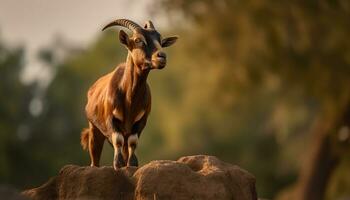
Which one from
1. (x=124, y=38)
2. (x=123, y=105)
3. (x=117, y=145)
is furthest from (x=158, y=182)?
(x=124, y=38)

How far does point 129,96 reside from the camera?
44.5ft

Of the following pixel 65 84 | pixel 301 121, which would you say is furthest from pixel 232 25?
pixel 65 84

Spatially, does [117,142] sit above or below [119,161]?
above

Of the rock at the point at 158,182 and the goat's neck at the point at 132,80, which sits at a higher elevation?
the goat's neck at the point at 132,80

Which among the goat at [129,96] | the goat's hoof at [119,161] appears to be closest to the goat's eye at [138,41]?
the goat at [129,96]

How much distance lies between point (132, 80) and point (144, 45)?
0.54 meters

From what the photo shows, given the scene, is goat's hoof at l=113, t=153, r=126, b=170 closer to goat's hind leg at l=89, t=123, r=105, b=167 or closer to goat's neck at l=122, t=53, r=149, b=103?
goat's neck at l=122, t=53, r=149, b=103

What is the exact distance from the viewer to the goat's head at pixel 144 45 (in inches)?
510

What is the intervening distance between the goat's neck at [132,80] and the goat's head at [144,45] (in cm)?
12

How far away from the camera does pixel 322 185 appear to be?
3189cm

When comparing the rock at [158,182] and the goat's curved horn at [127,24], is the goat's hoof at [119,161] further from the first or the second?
the goat's curved horn at [127,24]

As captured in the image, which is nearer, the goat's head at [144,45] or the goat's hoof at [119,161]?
the goat's head at [144,45]

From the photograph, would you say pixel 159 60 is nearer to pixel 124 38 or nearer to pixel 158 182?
pixel 124 38

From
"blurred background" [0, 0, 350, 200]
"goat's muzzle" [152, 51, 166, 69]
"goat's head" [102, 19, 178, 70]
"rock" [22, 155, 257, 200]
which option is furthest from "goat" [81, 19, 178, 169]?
"blurred background" [0, 0, 350, 200]
